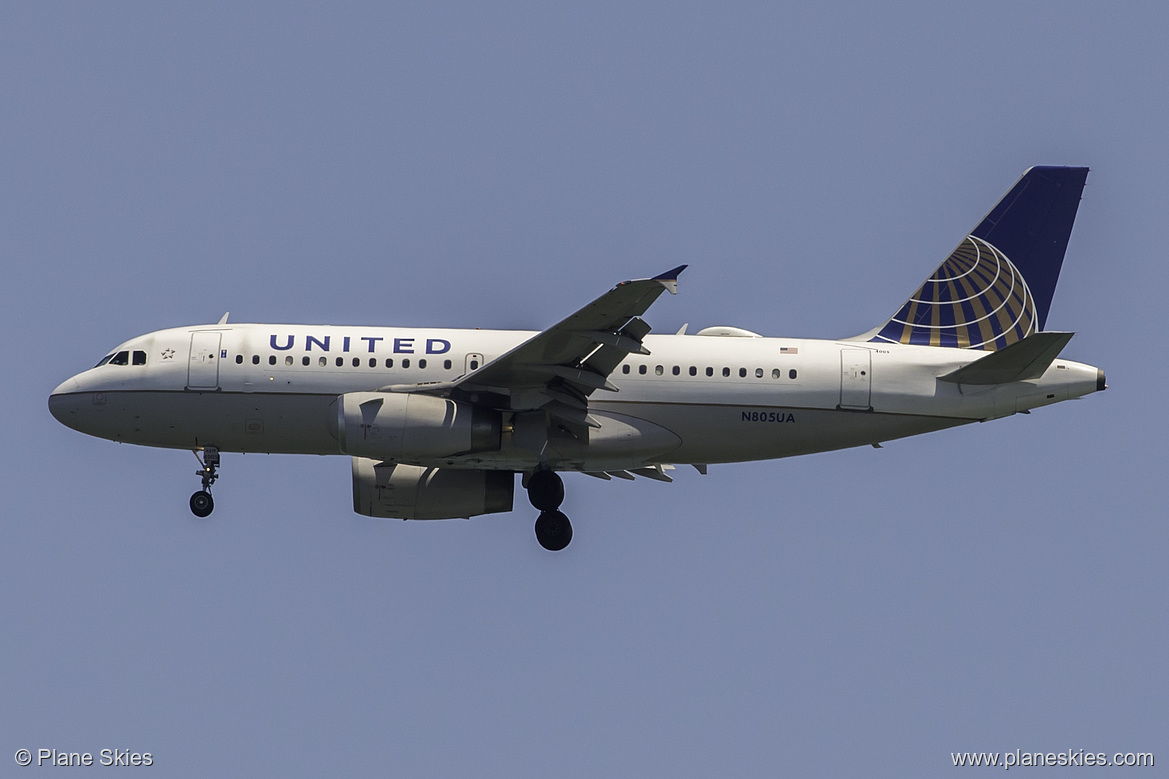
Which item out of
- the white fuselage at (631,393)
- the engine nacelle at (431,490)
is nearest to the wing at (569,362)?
the white fuselage at (631,393)

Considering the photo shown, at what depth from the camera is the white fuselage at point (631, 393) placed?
28766 mm

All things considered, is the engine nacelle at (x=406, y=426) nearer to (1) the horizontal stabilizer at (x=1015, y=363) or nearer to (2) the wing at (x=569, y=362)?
(2) the wing at (x=569, y=362)

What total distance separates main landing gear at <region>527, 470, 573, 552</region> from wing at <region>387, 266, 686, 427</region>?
167 cm

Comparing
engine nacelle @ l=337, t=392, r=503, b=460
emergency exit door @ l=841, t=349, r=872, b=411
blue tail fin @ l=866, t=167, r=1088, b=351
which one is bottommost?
engine nacelle @ l=337, t=392, r=503, b=460

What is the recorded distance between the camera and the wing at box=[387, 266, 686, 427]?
25.6 m

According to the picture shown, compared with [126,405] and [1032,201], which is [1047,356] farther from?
[126,405]

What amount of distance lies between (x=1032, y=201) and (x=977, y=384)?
5.22 m

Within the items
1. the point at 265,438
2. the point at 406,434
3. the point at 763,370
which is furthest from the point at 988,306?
the point at 265,438

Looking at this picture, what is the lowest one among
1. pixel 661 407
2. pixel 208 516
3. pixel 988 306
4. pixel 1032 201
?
pixel 208 516

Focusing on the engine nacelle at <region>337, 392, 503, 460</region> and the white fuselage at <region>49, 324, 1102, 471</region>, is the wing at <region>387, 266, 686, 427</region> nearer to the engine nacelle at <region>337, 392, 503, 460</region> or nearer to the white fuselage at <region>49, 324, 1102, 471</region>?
the engine nacelle at <region>337, 392, 503, 460</region>

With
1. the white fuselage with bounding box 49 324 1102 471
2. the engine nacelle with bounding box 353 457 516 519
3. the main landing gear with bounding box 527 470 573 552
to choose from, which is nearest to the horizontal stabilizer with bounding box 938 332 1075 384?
the white fuselage with bounding box 49 324 1102 471

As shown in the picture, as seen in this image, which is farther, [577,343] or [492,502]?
[492,502]

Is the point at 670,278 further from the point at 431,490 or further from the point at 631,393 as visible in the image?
the point at 431,490

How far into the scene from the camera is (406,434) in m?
27.2
